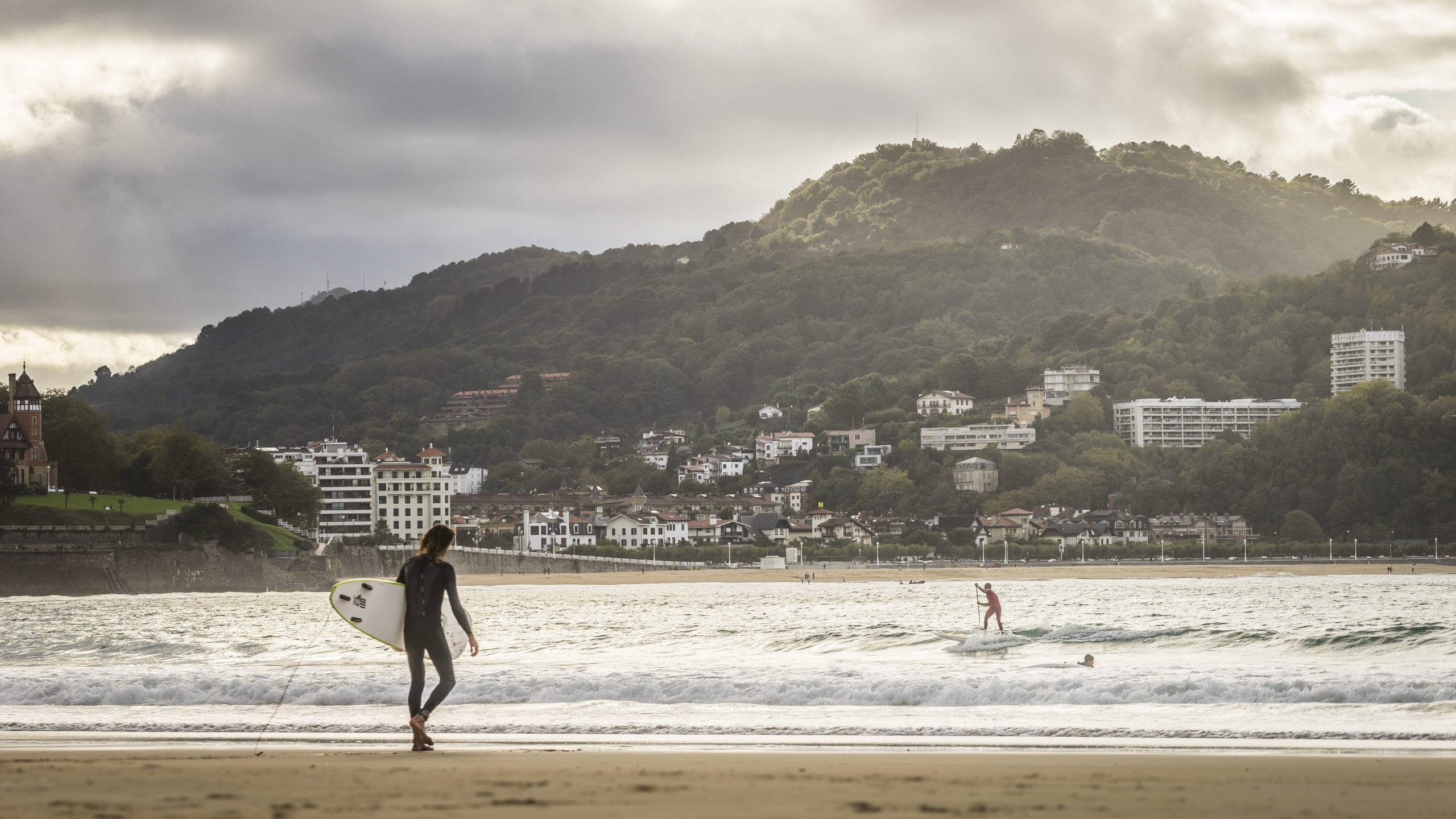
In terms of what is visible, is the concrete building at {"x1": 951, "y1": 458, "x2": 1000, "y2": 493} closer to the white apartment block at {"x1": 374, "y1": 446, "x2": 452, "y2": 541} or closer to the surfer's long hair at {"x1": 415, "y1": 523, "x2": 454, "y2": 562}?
the white apartment block at {"x1": 374, "y1": 446, "x2": 452, "y2": 541}

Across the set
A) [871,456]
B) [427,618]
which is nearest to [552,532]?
[871,456]

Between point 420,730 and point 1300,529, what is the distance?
104m

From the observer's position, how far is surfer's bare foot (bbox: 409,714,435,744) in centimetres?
928

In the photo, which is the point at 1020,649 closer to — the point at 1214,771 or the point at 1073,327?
the point at 1214,771

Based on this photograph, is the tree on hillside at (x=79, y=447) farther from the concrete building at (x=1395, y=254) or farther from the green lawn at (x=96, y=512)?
the concrete building at (x=1395, y=254)

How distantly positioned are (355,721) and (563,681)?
2.67 metres

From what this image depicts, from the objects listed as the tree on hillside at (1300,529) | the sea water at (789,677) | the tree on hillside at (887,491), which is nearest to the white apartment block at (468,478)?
the tree on hillside at (887,491)

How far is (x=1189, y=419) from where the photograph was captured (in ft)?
440

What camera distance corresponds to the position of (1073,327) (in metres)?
167

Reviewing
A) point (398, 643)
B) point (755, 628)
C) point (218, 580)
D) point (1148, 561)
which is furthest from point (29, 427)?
point (398, 643)

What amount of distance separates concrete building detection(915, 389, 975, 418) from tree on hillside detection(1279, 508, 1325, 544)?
4651 cm

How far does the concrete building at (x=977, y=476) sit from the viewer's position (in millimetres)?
119938

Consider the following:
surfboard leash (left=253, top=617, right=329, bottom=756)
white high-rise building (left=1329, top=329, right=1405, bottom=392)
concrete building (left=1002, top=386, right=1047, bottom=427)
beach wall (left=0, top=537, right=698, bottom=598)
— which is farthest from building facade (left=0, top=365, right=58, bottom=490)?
white high-rise building (left=1329, top=329, right=1405, bottom=392)

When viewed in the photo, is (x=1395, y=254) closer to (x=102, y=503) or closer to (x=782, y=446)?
(x=782, y=446)
